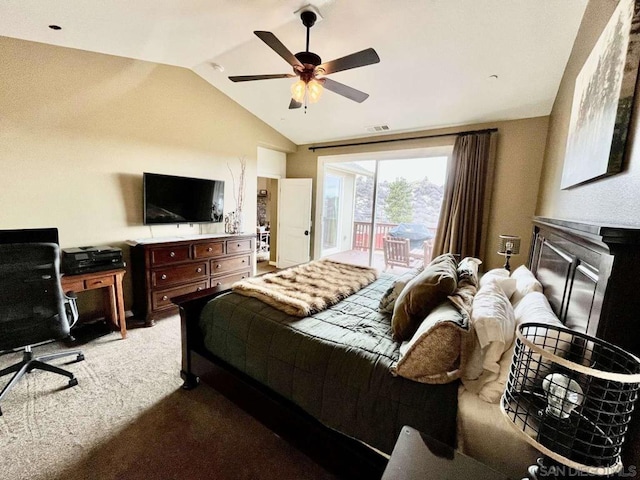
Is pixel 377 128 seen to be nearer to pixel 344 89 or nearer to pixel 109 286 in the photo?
pixel 344 89

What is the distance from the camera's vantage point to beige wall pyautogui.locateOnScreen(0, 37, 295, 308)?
2.45 metres

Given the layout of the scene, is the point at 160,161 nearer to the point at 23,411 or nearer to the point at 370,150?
the point at 23,411

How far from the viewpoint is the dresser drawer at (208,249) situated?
343cm

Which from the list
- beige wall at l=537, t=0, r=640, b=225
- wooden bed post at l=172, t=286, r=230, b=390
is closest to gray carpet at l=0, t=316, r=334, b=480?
wooden bed post at l=172, t=286, r=230, b=390

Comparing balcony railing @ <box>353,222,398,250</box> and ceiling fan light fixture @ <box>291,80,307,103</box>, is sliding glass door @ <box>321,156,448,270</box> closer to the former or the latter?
balcony railing @ <box>353,222,398,250</box>

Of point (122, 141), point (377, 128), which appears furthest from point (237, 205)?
point (377, 128)

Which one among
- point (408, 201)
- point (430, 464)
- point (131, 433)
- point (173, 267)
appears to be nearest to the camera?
point (430, 464)

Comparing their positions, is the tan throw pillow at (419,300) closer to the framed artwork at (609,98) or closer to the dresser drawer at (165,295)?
the framed artwork at (609,98)

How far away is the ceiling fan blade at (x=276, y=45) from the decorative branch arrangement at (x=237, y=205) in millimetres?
2508

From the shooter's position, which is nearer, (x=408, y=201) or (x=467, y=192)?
(x=467, y=192)

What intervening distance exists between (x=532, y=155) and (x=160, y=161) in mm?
4618

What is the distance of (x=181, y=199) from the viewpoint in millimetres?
3533

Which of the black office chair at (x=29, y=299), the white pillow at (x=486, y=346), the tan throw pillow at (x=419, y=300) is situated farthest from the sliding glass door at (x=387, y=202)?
the black office chair at (x=29, y=299)

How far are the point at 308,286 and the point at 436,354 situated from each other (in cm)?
126
